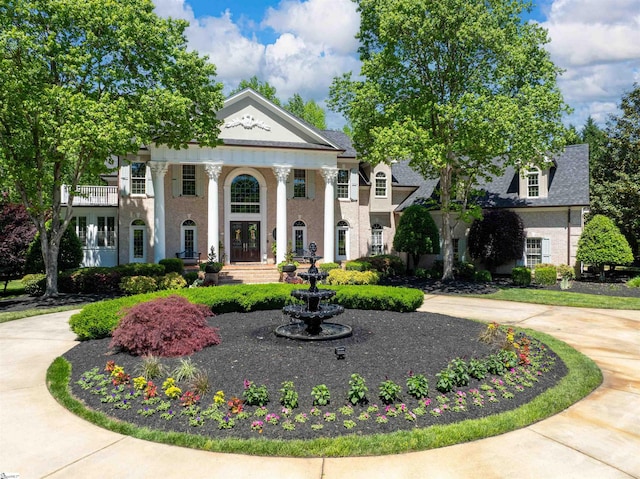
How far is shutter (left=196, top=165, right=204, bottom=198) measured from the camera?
27578 mm

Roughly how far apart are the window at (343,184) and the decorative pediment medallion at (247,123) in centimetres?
620

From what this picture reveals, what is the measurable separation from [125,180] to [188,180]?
356cm

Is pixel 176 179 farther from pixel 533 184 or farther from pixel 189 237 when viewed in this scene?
pixel 533 184

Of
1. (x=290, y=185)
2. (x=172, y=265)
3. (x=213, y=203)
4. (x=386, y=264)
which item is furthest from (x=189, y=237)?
(x=386, y=264)

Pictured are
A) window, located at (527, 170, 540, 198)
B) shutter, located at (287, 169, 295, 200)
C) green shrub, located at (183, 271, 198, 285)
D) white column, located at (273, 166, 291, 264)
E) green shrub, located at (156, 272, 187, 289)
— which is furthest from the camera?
shutter, located at (287, 169, 295, 200)

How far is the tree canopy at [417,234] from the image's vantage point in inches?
1107

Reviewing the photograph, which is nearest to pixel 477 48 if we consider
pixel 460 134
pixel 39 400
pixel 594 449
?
pixel 460 134

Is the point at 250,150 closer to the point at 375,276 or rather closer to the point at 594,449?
the point at 375,276

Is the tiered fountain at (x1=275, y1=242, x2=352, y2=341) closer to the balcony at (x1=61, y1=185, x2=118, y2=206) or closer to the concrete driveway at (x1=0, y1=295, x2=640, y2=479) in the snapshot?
the concrete driveway at (x1=0, y1=295, x2=640, y2=479)

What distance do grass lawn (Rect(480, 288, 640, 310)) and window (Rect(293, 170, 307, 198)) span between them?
1350 centimetres

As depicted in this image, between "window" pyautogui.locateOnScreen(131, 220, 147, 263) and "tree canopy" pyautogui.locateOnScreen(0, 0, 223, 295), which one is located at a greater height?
"tree canopy" pyautogui.locateOnScreen(0, 0, 223, 295)

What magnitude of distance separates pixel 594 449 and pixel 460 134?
17704mm

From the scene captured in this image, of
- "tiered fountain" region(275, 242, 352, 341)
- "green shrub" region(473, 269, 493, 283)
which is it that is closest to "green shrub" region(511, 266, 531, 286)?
"green shrub" region(473, 269, 493, 283)

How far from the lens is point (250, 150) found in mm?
26047
